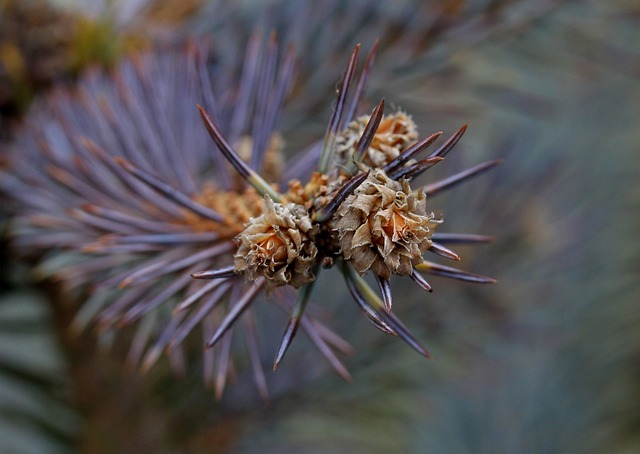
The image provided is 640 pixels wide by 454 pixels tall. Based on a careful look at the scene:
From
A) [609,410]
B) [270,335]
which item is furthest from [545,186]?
[609,410]

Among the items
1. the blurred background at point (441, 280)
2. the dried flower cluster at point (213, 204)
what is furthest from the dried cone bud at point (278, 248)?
→ the blurred background at point (441, 280)

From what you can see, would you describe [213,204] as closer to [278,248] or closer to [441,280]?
[278,248]

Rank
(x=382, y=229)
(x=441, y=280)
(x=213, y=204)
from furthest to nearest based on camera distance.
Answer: (x=441, y=280) < (x=213, y=204) < (x=382, y=229)

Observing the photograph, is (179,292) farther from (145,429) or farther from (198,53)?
(145,429)

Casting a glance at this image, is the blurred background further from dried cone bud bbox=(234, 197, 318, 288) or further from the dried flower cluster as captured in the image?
dried cone bud bbox=(234, 197, 318, 288)

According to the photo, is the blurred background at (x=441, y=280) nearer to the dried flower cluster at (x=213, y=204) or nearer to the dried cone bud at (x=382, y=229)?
the dried flower cluster at (x=213, y=204)

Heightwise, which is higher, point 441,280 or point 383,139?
point 383,139

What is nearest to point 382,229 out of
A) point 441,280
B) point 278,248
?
point 278,248
